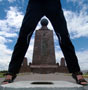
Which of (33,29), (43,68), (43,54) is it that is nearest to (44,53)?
(43,54)

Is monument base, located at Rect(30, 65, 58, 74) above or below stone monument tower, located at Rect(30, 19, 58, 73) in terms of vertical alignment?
below

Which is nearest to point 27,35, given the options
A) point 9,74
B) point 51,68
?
point 9,74

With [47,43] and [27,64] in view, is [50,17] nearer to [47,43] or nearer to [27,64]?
[47,43]

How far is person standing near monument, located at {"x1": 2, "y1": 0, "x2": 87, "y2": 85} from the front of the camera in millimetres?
2850

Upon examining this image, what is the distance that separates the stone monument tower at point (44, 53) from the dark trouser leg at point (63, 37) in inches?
743

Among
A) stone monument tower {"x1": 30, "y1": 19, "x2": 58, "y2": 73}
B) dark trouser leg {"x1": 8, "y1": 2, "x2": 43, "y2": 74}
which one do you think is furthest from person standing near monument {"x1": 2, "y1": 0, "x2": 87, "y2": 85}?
stone monument tower {"x1": 30, "y1": 19, "x2": 58, "y2": 73}

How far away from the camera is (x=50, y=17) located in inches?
117

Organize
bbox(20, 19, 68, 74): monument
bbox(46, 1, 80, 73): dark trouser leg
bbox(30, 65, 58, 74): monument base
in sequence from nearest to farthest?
bbox(46, 1, 80, 73): dark trouser leg → bbox(30, 65, 58, 74): monument base → bbox(20, 19, 68, 74): monument

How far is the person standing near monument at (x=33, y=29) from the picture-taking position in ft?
9.35

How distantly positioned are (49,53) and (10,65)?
64.0 feet

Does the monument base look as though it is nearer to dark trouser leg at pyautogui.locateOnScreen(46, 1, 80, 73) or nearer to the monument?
the monument

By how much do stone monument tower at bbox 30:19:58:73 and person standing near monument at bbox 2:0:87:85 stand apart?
61.9ft

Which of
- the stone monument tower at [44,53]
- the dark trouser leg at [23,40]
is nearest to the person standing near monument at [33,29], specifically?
the dark trouser leg at [23,40]

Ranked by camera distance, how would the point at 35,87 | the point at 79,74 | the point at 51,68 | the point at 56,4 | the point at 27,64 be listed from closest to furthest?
the point at 35,87 < the point at 79,74 < the point at 56,4 < the point at 51,68 < the point at 27,64
